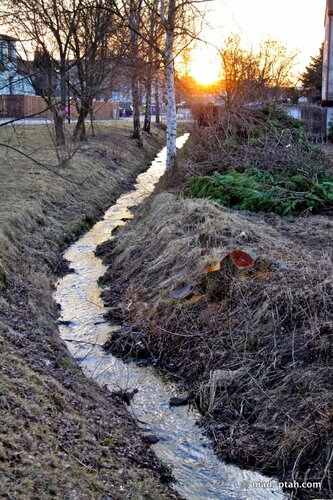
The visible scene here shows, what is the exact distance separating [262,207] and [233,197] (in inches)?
31.1

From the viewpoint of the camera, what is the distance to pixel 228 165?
55.4 ft

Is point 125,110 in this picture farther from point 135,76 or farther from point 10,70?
point 10,70

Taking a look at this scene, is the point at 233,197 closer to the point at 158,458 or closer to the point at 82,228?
A: the point at 82,228

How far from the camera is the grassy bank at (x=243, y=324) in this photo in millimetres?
6363

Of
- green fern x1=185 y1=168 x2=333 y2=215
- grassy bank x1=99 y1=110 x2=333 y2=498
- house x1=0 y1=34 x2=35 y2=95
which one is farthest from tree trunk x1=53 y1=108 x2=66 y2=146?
grassy bank x1=99 y1=110 x2=333 y2=498

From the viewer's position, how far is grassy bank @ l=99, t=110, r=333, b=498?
251 inches

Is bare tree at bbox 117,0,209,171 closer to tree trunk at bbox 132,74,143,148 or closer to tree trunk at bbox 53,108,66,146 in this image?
tree trunk at bbox 53,108,66,146

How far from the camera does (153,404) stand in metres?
7.50

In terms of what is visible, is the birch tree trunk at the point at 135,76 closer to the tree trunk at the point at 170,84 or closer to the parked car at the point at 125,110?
the tree trunk at the point at 170,84

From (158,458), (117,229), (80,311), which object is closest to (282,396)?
(158,458)

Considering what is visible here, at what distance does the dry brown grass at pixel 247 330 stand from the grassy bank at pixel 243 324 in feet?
0.05

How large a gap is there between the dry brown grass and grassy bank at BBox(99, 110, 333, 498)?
0.05 feet

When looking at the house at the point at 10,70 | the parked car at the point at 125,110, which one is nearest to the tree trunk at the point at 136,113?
the house at the point at 10,70

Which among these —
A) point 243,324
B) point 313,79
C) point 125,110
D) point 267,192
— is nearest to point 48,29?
point 267,192
